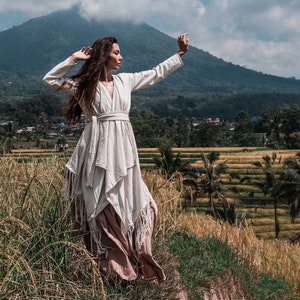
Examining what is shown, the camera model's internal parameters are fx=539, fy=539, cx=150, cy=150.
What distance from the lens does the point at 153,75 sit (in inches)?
153

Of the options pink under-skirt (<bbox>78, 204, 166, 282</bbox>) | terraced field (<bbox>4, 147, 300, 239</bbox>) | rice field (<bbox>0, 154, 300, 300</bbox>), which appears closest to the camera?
rice field (<bbox>0, 154, 300, 300</bbox>)

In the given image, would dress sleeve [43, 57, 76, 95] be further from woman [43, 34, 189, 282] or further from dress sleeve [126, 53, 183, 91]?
dress sleeve [126, 53, 183, 91]

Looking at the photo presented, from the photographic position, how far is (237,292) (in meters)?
4.91

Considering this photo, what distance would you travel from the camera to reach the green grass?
4.41 m

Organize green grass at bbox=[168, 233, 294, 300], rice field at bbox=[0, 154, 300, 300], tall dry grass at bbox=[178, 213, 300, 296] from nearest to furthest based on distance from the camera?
rice field at bbox=[0, 154, 300, 300]
green grass at bbox=[168, 233, 294, 300]
tall dry grass at bbox=[178, 213, 300, 296]

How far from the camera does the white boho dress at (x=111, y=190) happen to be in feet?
11.2

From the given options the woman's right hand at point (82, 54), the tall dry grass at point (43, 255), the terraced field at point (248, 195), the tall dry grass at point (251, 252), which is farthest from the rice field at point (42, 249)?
the terraced field at point (248, 195)

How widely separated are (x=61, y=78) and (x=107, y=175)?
75cm

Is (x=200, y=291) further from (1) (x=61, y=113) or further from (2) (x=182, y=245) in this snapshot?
(1) (x=61, y=113)

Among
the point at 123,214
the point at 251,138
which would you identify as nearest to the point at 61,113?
the point at 123,214

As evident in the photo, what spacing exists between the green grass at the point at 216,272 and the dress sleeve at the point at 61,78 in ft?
5.70

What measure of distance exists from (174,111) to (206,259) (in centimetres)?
12818

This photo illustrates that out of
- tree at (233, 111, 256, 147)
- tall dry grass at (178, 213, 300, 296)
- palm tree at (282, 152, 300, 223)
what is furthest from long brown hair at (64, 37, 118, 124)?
tree at (233, 111, 256, 147)

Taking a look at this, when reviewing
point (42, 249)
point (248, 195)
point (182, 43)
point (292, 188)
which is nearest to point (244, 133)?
point (248, 195)
